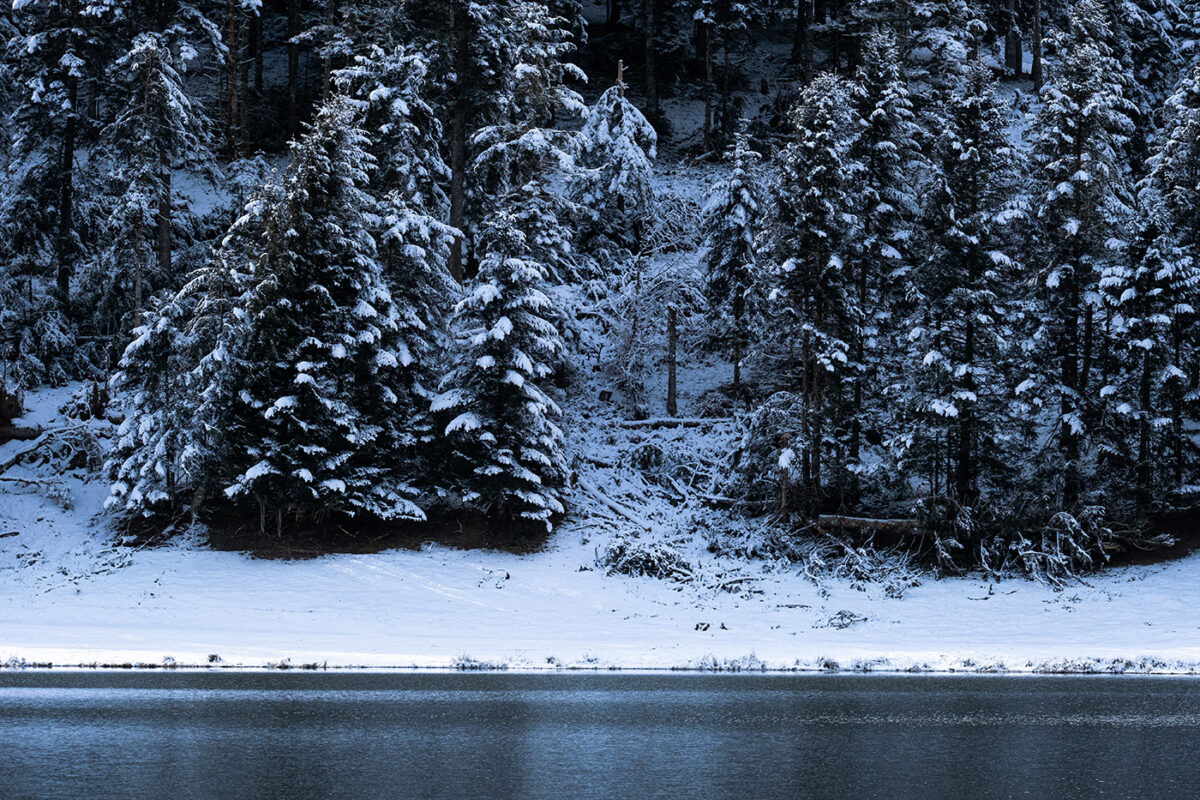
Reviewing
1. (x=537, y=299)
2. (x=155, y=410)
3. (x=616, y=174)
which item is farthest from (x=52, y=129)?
(x=616, y=174)

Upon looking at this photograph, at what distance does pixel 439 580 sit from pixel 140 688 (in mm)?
12595

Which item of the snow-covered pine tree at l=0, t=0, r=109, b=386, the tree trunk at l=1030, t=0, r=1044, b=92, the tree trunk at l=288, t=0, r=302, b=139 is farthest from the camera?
the tree trunk at l=1030, t=0, r=1044, b=92

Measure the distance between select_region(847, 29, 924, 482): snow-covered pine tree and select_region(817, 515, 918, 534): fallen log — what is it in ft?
6.10

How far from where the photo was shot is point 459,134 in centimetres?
3778

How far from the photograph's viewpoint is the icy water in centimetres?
1059

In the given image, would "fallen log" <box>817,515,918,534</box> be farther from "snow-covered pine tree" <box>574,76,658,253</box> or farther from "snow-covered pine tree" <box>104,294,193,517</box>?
"snow-covered pine tree" <box>104,294,193,517</box>

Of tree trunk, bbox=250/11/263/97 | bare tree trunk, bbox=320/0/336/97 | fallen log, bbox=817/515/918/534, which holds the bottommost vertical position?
fallen log, bbox=817/515/918/534

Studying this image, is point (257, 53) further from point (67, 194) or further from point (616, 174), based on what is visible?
point (616, 174)

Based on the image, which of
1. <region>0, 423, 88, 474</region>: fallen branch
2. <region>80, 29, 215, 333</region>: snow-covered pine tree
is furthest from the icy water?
<region>80, 29, 215, 333</region>: snow-covered pine tree

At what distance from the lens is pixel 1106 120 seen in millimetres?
30141

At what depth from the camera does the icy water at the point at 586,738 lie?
Answer: 10586mm

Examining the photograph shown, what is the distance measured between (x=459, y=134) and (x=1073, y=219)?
65.6 ft

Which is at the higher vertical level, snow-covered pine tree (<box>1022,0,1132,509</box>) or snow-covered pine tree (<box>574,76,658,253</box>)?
snow-covered pine tree (<box>574,76,658,253</box>)

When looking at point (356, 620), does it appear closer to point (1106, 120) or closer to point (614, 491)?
point (614, 491)
